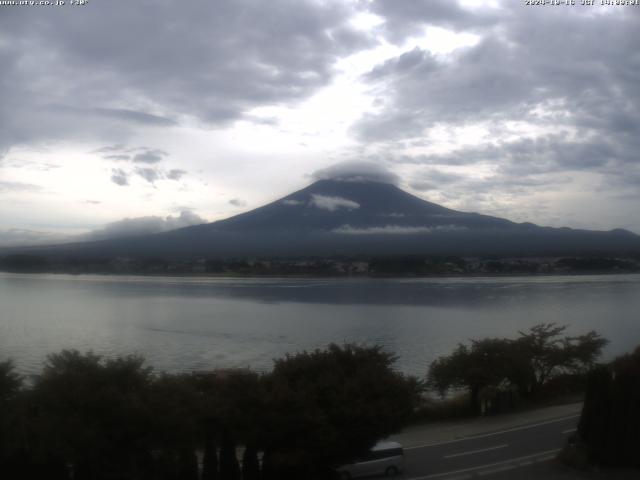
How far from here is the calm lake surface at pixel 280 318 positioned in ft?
65.4

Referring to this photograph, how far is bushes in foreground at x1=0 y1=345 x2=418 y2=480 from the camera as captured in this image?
6156 mm

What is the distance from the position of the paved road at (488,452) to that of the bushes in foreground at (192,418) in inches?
44.2

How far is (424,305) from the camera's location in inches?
1305

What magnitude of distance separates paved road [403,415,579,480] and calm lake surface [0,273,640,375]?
4.75 m

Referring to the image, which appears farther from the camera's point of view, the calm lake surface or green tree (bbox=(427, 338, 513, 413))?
the calm lake surface

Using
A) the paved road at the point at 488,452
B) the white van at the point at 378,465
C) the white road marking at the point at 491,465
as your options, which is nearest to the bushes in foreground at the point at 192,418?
the white van at the point at 378,465

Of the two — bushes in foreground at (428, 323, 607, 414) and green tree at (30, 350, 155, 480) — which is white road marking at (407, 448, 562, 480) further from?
bushes in foreground at (428, 323, 607, 414)

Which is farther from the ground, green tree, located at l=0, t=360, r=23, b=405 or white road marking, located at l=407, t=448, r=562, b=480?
green tree, located at l=0, t=360, r=23, b=405

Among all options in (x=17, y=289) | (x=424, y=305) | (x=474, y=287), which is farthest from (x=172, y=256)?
(x=424, y=305)

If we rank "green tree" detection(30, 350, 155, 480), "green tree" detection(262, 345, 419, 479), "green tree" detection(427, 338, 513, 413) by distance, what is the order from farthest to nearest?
"green tree" detection(427, 338, 513, 413) < "green tree" detection(262, 345, 419, 479) < "green tree" detection(30, 350, 155, 480)

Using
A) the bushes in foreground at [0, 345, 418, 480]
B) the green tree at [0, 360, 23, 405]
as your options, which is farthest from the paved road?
the green tree at [0, 360, 23, 405]

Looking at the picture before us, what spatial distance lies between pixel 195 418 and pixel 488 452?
4346 mm

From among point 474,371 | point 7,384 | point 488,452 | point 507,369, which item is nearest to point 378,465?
point 488,452

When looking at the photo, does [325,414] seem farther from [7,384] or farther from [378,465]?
[7,384]
